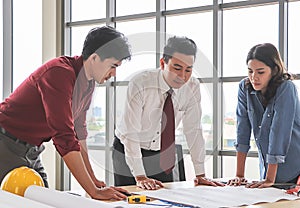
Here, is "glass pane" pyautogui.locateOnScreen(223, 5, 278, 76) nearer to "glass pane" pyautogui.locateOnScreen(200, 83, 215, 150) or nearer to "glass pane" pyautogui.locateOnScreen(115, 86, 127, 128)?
"glass pane" pyautogui.locateOnScreen(200, 83, 215, 150)

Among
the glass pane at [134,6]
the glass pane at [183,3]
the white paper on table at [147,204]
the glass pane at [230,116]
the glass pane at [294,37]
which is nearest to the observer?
the white paper on table at [147,204]

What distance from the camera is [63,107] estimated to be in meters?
1.73

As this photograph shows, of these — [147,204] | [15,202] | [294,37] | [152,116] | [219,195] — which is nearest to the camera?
[15,202]

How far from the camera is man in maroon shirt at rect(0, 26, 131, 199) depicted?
1.73 m

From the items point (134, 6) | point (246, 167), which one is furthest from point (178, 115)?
point (134, 6)

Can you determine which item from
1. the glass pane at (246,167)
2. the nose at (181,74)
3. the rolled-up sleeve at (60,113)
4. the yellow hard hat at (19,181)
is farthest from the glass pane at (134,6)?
the yellow hard hat at (19,181)

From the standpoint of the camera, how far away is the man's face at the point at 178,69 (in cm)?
195

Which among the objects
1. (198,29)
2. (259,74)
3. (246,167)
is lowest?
(246,167)

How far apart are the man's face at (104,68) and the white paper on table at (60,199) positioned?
905mm

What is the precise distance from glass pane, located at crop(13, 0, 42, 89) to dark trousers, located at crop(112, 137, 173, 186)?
2.87 m

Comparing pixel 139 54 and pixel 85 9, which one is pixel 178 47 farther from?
pixel 85 9

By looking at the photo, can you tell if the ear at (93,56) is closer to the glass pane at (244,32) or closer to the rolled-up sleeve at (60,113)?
the rolled-up sleeve at (60,113)

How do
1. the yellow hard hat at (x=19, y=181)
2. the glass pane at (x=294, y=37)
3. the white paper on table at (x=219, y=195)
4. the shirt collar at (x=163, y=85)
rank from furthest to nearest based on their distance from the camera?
1. the glass pane at (x=294, y=37)
2. the shirt collar at (x=163, y=85)
3. the white paper on table at (x=219, y=195)
4. the yellow hard hat at (x=19, y=181)

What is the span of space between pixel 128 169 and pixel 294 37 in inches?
80.6
